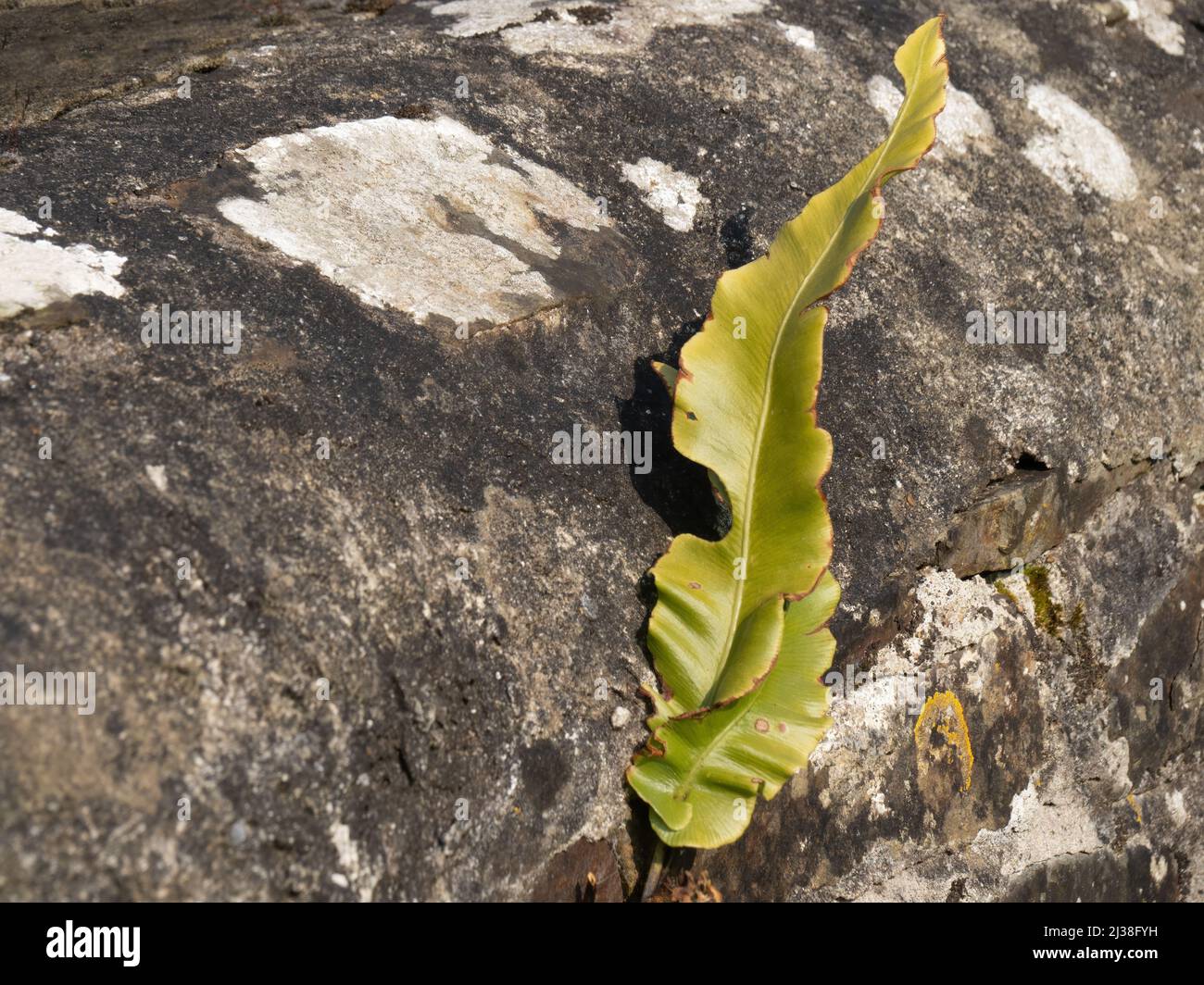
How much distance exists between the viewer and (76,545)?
5.25ft

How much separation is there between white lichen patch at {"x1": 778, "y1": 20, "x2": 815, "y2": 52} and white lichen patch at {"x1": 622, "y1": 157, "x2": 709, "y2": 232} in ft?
2.37

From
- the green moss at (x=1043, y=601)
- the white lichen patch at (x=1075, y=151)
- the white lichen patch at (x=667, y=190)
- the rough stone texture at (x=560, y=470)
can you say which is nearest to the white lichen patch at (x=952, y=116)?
the rough stone texture at (x=560, y=470)

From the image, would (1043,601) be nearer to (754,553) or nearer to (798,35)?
(754,553)

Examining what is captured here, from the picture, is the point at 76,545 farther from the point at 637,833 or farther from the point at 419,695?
the point at 637,833

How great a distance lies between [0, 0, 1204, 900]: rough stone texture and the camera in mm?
1625

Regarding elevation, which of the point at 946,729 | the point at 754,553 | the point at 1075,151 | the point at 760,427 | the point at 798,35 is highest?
the point at 798,35

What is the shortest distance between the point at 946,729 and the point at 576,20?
2062mm

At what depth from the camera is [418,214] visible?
7.93 ft

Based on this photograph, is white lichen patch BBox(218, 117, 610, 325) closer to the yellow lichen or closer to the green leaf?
the green leaf

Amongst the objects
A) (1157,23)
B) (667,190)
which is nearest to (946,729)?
(667,190)

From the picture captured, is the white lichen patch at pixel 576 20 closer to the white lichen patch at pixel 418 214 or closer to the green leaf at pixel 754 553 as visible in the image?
the white lichen patch at pixel 418 214

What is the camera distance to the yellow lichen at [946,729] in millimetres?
2473

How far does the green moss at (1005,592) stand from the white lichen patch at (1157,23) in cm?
216

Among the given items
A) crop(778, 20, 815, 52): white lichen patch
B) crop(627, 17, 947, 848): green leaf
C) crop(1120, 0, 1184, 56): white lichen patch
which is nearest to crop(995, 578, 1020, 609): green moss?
crop(627, 17, 947, 848): green leaf
